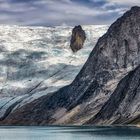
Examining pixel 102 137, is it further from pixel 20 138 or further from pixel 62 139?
pixel 20 138

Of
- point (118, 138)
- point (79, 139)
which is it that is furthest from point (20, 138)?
point (118, 138)

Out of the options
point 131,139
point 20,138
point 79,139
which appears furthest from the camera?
point 20,138

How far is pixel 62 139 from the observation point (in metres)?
173

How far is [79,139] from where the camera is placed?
169 metres

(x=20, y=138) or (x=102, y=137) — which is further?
(x=20, y=138)

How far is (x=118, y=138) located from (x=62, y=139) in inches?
667

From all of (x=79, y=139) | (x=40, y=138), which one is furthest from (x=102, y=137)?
(x=40, y=138)

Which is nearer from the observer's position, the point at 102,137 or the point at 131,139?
the point at 131,139

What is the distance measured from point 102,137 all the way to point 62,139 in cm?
1095

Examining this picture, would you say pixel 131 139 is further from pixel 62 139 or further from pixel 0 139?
pixel 0 139

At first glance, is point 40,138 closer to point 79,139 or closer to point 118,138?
point 79,139

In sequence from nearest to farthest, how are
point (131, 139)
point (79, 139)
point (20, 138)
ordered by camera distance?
1. point (131, 139)
2. point (79, 139)
3. point (20, 138)

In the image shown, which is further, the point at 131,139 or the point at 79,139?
the point at 79,139

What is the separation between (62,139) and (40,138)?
29.7 feet
